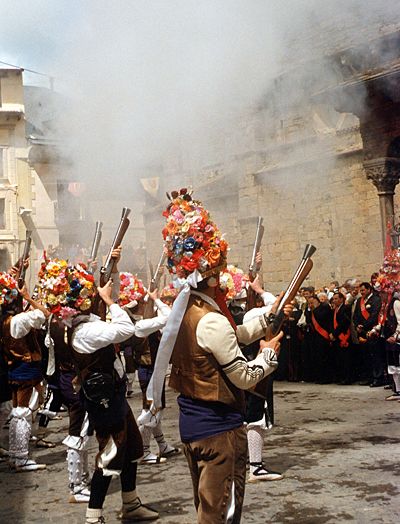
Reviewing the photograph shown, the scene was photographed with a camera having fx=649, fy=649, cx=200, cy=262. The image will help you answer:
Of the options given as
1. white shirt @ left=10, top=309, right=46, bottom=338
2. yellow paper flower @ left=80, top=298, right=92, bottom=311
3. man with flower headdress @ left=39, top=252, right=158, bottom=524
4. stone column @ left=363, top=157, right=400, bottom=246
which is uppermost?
stone column @ left=363, top=157, right=400, bottom=246

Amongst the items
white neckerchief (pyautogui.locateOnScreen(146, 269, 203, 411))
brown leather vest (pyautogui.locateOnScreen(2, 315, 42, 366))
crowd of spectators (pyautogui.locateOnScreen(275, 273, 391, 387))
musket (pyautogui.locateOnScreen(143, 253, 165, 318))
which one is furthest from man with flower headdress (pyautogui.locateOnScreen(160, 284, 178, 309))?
white neckerchief (pyautogui.locateOnScreen(146, 269, 203, 411))

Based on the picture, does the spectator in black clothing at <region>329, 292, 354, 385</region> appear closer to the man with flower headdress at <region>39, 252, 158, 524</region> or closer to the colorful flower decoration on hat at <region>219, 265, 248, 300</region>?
the colorful flower decoration on hat at <region>219, 265, 248, 300</region>

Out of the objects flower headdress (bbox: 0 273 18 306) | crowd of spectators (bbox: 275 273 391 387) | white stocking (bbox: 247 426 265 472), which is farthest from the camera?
crowd of spectators (bbox: 275 273 391 387)

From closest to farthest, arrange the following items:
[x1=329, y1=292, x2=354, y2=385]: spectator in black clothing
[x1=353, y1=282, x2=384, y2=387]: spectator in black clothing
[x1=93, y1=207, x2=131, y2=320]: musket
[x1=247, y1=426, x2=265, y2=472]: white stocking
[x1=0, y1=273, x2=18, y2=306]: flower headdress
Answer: [x1=93, y1=207, x2=131, y2=320]: musket < [x1=247, y1=426, x2=265, y2=472]: white stocking < [x1=0, y1=273, x2=18, y2=306]: flower headdress < [x1=353, y1=282, x2=384, y2=387]: spectator in black clothing < [x1=329, y1=292, x2=354, y2=385]: spectator in black clothing

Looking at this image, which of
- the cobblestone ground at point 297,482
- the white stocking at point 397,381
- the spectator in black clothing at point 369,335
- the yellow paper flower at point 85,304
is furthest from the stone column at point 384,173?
the yellow paper flower at point 85,304

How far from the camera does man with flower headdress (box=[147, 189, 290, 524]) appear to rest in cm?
305

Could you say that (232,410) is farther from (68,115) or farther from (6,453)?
(68,115)

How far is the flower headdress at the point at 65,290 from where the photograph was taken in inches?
175

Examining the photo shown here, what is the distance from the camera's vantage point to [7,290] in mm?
6285

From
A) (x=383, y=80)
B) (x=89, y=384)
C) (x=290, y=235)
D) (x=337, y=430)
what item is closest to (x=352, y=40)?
(x=383, y=80)

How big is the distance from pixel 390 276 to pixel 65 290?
228 inches

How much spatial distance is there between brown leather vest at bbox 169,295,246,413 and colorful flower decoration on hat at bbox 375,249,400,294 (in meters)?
6.24

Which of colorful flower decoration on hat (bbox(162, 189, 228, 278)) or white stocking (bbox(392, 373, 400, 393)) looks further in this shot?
white stocking (bbox(392, 373, 400, 393))

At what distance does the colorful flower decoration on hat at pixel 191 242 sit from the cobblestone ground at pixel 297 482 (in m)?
1.85
